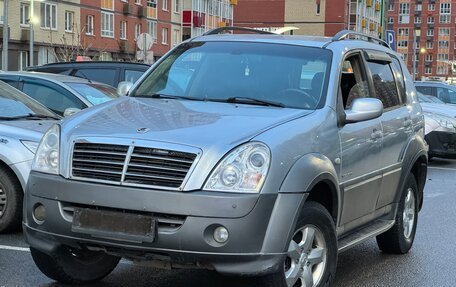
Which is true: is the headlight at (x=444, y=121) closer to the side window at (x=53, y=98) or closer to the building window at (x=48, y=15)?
the side window at (x=53, y=98)

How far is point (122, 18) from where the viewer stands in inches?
1890

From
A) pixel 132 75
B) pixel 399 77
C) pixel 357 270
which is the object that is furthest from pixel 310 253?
pixel 132 75

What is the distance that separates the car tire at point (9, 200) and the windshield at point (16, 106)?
803 mm

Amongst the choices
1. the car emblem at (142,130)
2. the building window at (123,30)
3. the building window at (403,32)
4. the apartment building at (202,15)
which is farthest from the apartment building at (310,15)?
the car emblem at (142,130)

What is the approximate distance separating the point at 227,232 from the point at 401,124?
2.74 m

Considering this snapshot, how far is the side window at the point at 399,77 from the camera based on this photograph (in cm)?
618

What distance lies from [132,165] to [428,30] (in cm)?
14193

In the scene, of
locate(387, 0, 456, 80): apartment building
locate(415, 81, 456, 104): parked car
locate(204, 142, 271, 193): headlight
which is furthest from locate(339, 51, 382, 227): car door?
locate(387, 0, 456, 80): apartment building

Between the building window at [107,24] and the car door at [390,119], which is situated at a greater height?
the building window at [107,24]

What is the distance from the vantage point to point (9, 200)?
6.02 metres

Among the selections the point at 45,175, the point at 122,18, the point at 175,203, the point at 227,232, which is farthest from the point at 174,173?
the point at 122,18

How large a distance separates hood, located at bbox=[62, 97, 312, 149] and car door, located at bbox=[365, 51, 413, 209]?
1.33 metres

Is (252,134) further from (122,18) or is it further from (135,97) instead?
(122,18)

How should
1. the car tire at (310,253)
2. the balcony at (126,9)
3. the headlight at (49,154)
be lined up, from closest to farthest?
the car tire at (310,253) < the headlight at (49,154) < the balcony at (126,9)
